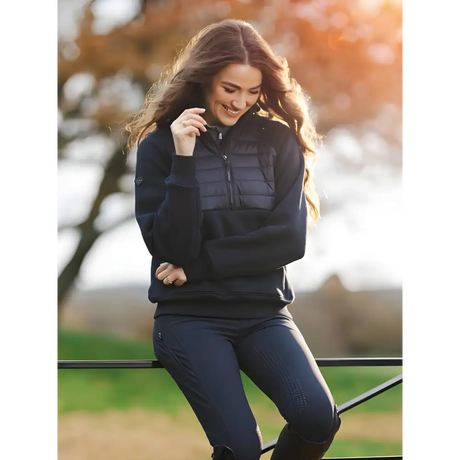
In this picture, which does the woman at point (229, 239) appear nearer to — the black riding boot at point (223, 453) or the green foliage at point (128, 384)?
the black riding boot at point (223, 453)

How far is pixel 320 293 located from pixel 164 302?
2.95 meters

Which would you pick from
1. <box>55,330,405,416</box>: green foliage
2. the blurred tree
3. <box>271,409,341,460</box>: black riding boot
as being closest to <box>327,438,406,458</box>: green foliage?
<box>55,330,405,416</box>: green foliage

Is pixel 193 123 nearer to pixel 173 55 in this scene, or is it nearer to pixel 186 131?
pixel 186 131

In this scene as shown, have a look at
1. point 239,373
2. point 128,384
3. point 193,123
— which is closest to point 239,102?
point 193,123

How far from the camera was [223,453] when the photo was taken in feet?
4.51

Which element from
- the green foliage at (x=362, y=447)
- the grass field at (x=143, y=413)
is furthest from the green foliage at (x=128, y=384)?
A: the green foliage at (x=362, y=447)

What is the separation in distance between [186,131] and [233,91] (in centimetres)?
17

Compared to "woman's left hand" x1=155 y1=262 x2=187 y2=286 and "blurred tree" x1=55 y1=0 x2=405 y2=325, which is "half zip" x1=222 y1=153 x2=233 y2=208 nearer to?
"woman's left hand" x1=155 y1=262 x2=187 y2=286

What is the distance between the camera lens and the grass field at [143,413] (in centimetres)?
473

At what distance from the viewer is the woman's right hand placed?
148 centimetres

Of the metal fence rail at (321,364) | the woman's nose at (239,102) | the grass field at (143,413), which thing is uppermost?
the woman's nose at (239,102)

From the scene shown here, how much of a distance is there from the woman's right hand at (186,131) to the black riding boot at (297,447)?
0.69 metres
